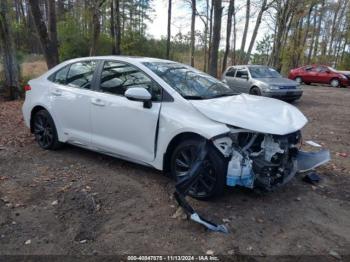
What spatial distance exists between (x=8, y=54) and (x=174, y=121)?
369 inches

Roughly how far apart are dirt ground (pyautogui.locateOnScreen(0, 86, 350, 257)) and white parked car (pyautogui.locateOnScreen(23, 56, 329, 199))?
32 cm

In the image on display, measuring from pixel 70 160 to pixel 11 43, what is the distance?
25.1 ft

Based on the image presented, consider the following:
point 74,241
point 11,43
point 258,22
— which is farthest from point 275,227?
point 258,22

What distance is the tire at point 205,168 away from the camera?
12.4ft

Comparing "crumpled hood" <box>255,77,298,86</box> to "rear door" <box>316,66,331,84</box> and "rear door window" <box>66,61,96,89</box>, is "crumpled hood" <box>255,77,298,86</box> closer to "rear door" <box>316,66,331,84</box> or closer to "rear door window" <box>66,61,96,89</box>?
"rear door window" <box>66,61,96,89</box>

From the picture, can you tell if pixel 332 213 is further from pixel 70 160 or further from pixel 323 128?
pixel 323 128

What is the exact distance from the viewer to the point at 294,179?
192 inches

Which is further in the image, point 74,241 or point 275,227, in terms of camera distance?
point 275,227

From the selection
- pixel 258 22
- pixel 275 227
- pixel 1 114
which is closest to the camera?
pixel 275 227

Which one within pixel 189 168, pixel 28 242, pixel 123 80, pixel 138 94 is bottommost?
pixel 28 242

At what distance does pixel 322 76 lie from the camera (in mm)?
22922

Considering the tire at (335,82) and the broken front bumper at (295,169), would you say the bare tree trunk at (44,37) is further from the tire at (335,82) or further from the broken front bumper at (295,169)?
the tire at (335,82)

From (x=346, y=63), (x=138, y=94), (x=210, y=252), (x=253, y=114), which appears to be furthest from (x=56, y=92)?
(x=346, y=63)

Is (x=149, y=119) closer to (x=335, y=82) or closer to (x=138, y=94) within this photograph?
(x=138, y=94)
